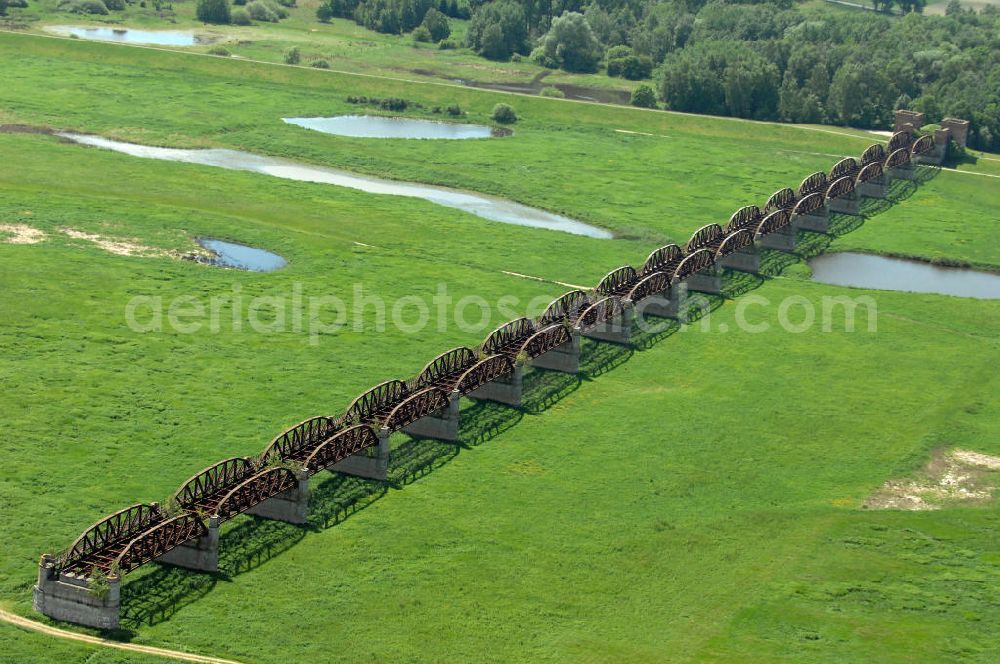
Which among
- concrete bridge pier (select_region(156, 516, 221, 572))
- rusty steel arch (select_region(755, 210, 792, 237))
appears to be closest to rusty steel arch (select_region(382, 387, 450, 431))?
concrete bridge pier (select_region(156, 516, 221, 572))

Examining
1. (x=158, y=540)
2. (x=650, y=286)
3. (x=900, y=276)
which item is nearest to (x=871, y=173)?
(x=900, y=276)

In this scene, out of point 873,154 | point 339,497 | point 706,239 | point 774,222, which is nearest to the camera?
point 339,497

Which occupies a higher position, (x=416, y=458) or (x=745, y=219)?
(x=745, y=219)

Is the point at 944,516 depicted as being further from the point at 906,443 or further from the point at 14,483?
the point at 14,483

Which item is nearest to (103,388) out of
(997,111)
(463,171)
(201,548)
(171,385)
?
(171,385)

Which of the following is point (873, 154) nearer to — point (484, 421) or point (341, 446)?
point (484, 421)

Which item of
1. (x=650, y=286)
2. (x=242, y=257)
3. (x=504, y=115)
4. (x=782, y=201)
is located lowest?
(x=242, y=257)
